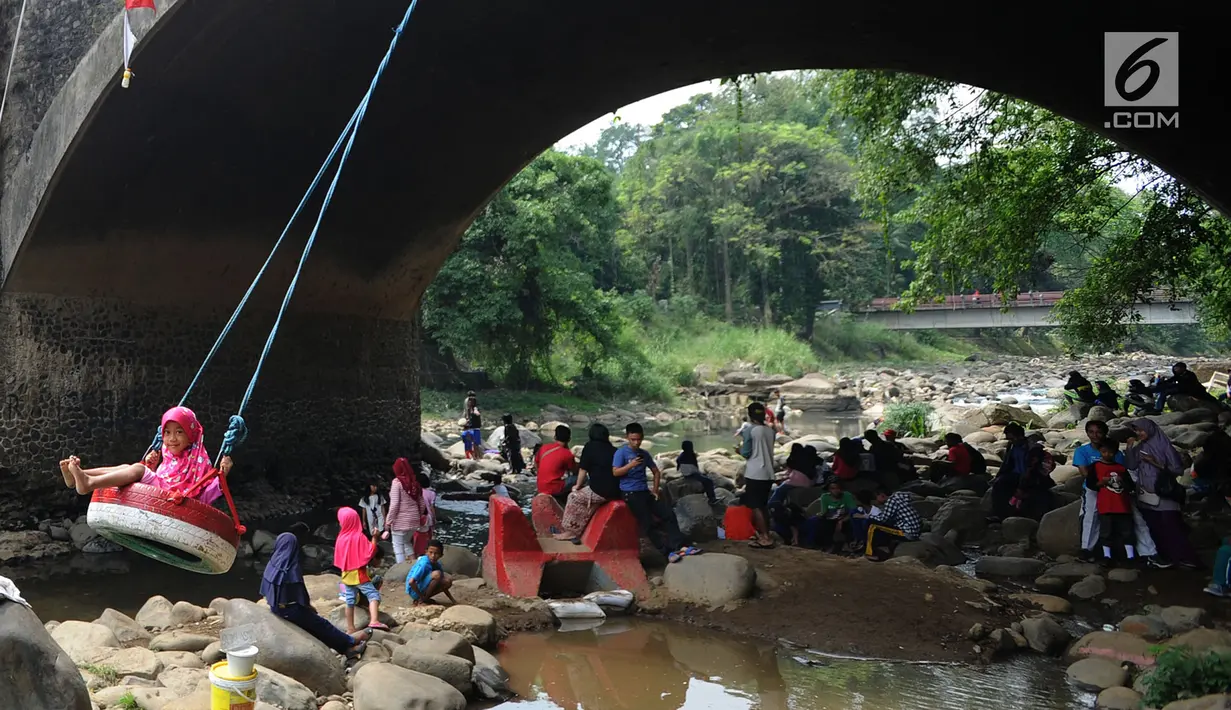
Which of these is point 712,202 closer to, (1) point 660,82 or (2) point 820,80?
(2) point 820,80

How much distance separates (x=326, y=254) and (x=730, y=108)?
39.5 metres

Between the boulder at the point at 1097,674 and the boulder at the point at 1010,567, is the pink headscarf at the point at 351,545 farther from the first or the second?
the boulder at the point at 1010,567

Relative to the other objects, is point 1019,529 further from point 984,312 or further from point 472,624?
point 984,312

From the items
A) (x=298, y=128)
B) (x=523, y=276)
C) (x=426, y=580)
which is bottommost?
(x=426, y=580)

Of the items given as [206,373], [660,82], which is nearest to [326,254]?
[206,373]

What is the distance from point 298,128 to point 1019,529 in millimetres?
10357

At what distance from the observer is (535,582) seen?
27.6 feet

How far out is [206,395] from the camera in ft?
45.9

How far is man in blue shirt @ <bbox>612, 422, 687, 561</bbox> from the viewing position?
8.88m

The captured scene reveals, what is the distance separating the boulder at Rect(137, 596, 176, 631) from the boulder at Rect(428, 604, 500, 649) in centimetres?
226

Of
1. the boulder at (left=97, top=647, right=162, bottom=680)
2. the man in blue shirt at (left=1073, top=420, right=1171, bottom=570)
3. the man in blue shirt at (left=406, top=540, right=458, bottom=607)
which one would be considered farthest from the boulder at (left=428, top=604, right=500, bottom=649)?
the man in blue shirt at (left=1073, top=420, right=1171, bottom=570)

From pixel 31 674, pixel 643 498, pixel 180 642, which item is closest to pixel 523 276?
pixel 643 498

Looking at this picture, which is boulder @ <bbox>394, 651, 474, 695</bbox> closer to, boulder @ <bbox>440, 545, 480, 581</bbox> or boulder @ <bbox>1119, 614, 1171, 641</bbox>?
boulder @ <bbox>440, 545, 480, 581</bbox>

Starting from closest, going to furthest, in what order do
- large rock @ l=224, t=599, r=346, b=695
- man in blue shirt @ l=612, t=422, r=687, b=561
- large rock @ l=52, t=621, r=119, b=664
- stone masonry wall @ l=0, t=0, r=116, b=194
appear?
large rock @ l=224, t=599, r=346, b=695 → large rock @ l=52, t=621, r=119, b=664 → man in blue shirt @ l=612, t=422, r=687, b=561 → stone masonry wall @ l=0, t=0, r=116, b=194
